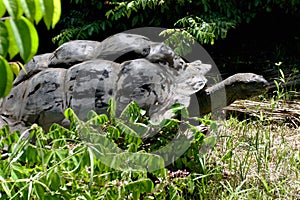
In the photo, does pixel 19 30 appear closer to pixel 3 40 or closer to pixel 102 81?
pixel 3 40

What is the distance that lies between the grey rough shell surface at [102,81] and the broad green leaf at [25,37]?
6.77 ft

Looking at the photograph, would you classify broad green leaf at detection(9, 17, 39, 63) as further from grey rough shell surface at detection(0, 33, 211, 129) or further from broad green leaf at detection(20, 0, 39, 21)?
grey rough shell surface at detection(0, 33, 211, 129)

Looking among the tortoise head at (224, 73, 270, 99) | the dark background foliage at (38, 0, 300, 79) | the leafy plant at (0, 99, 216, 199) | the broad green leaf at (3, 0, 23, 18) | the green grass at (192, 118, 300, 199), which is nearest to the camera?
the broad green leaf at (3, 0, 23, 18)

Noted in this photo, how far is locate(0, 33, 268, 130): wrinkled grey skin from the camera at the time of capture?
2.80 metres

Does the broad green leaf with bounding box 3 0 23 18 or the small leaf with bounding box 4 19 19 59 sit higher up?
the broad green leaf with bounding box 3 0 23 18

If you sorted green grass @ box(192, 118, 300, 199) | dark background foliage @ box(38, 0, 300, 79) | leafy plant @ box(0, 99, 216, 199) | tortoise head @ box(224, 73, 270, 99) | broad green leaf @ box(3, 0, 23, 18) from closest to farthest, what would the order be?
broad green leaf @ box(3, 0, 23, 18)
leafy plant @ box(0, 99, 216, 199)
green grass @ box(192, 118, 300, 199)
tortoise head @ box(224, 73, 270, 99)
dark background foliage @ box(38, 0, 300, 79)

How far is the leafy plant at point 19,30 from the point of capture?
2.12ft

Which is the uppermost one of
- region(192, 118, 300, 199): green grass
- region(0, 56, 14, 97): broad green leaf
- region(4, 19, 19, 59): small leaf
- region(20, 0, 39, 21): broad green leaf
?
region(20, 0, 39, 21): broad green leaf

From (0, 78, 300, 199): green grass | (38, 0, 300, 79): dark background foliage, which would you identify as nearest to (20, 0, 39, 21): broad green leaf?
(0, 78, 300, 199): green grass

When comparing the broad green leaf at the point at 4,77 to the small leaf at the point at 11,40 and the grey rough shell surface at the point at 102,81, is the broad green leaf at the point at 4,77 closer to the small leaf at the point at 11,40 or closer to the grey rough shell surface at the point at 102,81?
the small leaf at the point at 11,40

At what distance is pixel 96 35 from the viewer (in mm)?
5422

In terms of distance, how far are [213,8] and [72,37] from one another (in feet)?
4.96

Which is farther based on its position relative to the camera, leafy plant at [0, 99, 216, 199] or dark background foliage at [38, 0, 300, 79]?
dark background foliage at [38, 0, 300, 79]

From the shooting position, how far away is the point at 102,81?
2.83 meters
